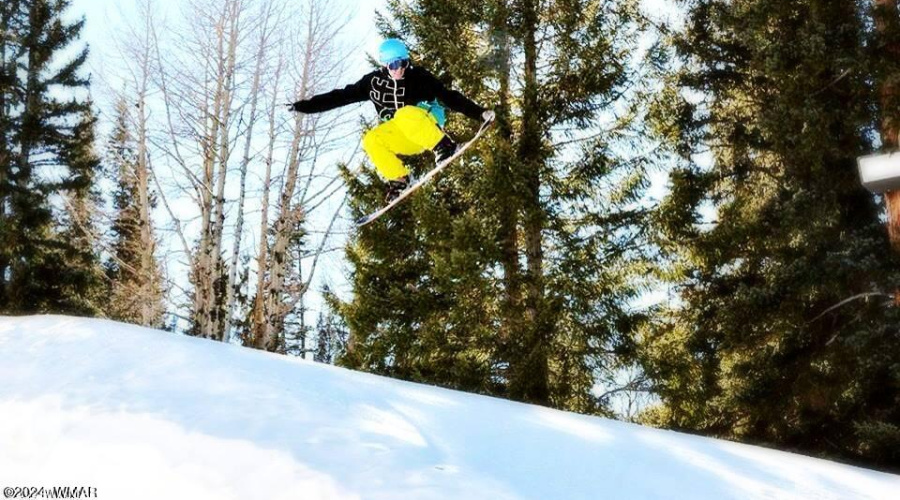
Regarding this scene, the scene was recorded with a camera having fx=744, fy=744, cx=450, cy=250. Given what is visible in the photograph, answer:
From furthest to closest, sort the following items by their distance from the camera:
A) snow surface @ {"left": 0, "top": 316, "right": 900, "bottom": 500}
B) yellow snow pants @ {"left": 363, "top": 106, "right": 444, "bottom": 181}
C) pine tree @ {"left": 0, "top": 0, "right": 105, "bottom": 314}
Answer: pine tree @ {"left": 0, "top": 0, "right": 105, "bottom": 314} < yellow snow pants @ {"left": 363, "top": 106, "right": 444, "bottom": 181} < snow surface @ {"left": 0, "top": 316, "right": 900, "bottom": 500}

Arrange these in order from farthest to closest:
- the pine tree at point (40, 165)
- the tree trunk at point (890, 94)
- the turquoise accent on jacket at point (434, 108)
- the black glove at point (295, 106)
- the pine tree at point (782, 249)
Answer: the pine tree at point (40, 165)
the pine tree at point (782, 249)
the tree trunk at point (890, 94)
the turquoise accent on jacket at point (434, 108)
the black glove at point (295, 106)

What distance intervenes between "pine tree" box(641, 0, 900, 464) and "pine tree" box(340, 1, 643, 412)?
874 millimetres

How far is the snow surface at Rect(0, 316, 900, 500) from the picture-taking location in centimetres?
331

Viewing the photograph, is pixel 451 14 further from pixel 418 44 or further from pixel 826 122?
pixel 826 122

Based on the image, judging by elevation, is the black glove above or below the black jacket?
below

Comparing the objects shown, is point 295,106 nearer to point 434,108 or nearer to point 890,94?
point 434,108

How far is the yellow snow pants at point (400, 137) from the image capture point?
6180 mm

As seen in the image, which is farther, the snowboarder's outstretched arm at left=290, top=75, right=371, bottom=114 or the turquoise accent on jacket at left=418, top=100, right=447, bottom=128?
the turquoise accent on jacket at left=418, top=100, right=447, bottom=128

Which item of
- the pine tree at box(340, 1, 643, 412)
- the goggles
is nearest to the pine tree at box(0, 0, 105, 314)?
the pine tree at box(340, 1, 643, 412)

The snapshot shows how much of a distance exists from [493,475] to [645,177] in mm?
7357

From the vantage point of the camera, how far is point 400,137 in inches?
254

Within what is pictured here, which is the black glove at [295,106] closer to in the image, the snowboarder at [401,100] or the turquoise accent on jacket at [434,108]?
the snowboarder at [401,100]

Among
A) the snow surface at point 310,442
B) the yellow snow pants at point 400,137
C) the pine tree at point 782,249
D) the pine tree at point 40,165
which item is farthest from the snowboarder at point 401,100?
the pine tree at point 40,165

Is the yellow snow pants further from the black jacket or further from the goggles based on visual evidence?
the goggles
